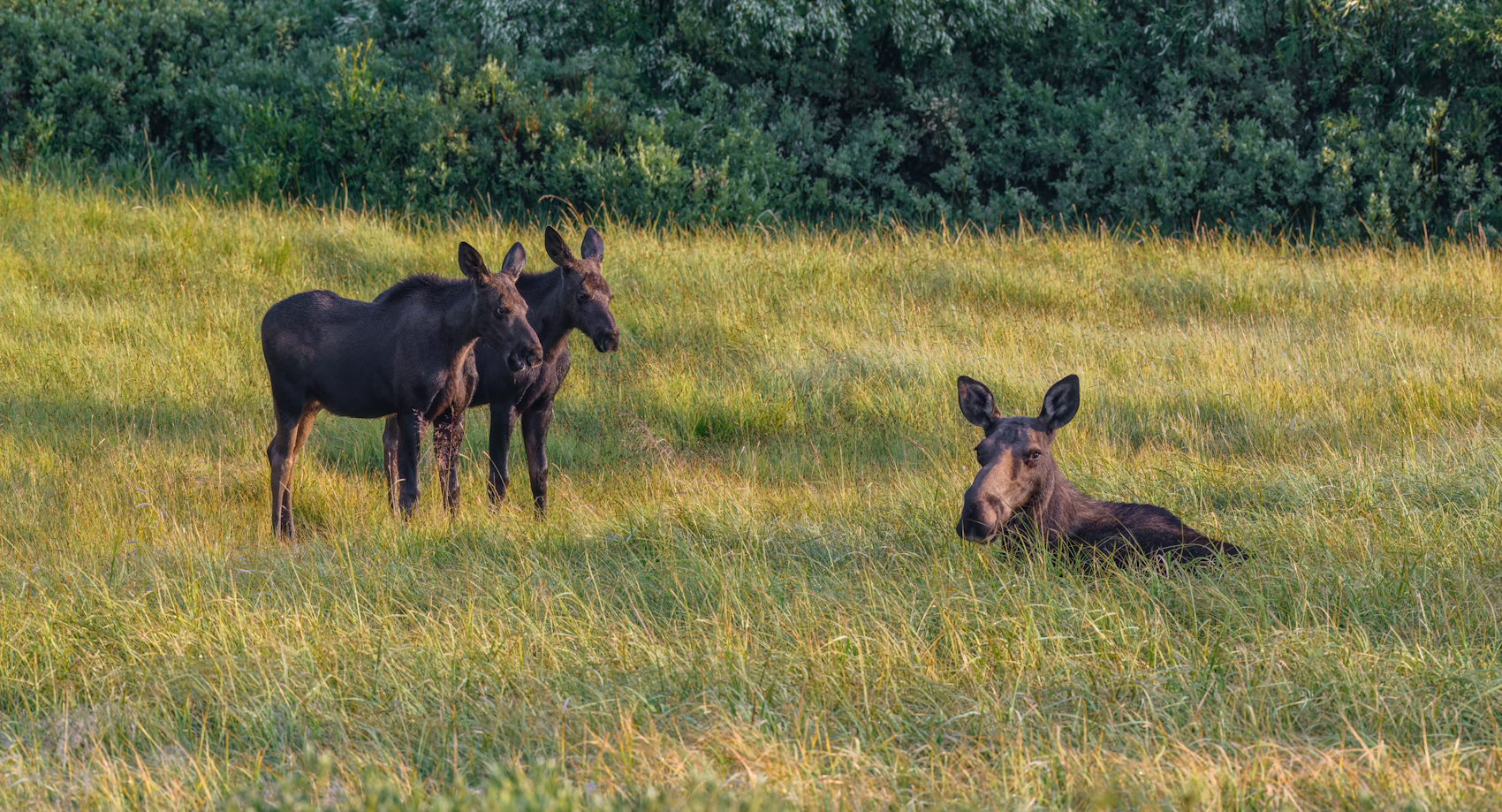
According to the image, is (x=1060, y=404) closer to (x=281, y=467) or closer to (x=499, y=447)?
(x=499, y=447)

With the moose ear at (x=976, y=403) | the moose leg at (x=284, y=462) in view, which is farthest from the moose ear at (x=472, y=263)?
the moose ear at (x=976, y=403)

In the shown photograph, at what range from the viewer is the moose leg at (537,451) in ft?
27.3

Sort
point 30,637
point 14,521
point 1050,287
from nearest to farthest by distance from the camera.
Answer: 1. point 30,637
2. point 14,521
3. point 1050,287

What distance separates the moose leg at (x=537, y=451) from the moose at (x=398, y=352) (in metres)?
0.57

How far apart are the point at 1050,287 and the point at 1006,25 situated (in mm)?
6498

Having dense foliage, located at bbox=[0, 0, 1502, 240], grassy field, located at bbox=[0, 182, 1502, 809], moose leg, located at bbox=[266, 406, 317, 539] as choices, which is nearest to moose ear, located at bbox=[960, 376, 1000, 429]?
grassy field, located at bbox=[0, 182, 1502, 809]

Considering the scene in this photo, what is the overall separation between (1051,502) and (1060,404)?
49 centimetres

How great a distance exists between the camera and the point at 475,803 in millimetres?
3975

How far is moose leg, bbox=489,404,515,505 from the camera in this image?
8.31 metres

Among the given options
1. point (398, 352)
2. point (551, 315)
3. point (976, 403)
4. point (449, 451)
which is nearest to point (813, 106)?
point (551, 315)

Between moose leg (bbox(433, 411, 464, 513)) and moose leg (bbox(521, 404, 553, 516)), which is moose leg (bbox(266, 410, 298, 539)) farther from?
moose leg (bbox(521, 404, 553, 516))

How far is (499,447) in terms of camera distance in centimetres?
834

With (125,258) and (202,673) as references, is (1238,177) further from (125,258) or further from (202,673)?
(202,673)

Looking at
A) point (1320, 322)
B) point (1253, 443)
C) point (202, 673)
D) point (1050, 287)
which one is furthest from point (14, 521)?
point (1320, 322)
